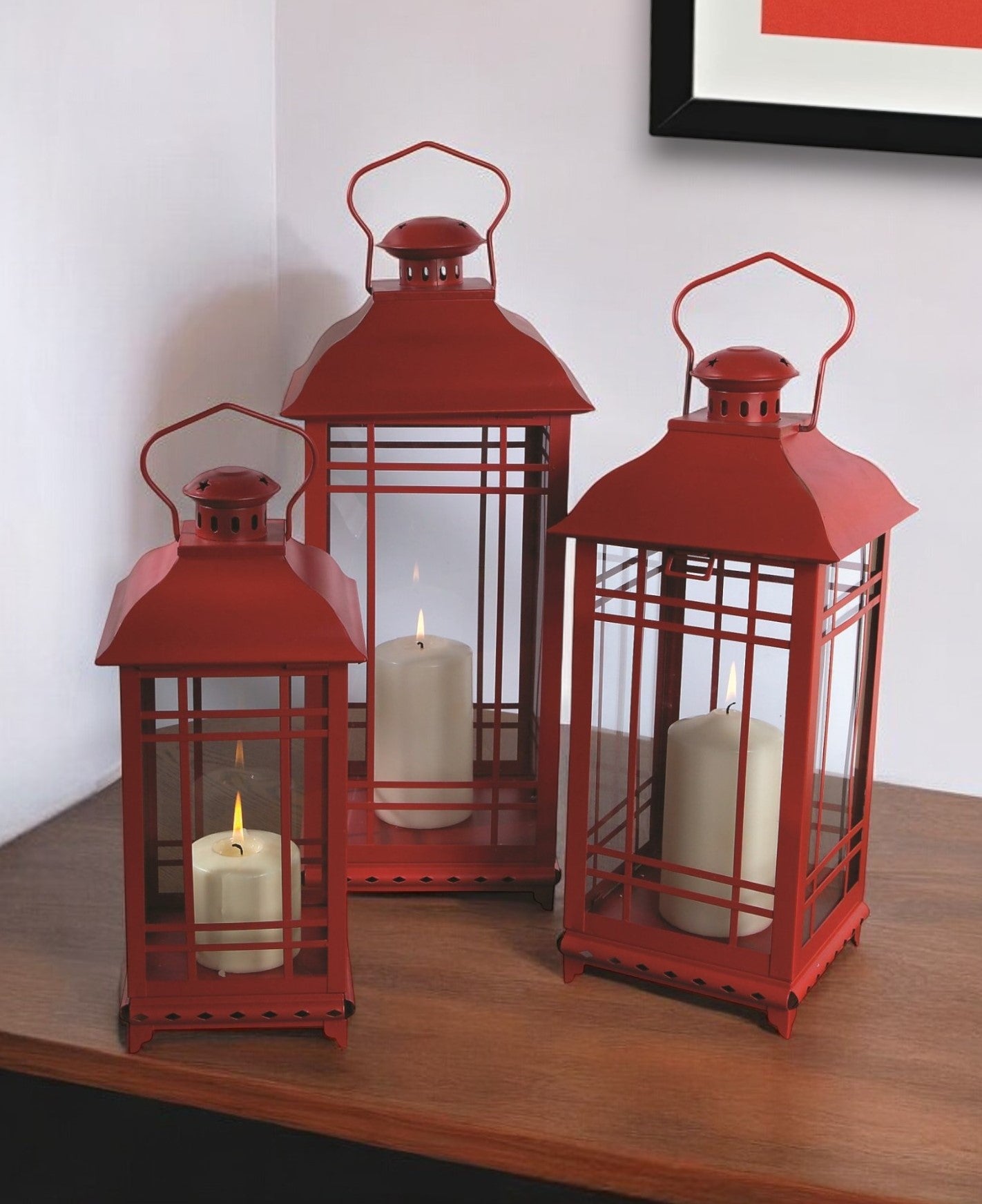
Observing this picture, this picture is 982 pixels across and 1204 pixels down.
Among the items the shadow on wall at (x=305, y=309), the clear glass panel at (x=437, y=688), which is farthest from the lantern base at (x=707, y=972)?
the shadow on wall at (x=305, y=309)

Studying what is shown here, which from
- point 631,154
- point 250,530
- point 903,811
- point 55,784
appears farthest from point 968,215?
point 55,784

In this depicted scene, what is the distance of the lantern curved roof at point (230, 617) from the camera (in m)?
0.67

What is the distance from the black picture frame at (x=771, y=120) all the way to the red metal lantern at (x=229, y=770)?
48cm

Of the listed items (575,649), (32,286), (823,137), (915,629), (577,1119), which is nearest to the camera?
(577,1119)

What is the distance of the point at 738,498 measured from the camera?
0.71 meters

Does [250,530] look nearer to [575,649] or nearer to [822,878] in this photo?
[575,649]

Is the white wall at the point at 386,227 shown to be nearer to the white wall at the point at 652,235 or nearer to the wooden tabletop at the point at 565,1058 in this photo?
the white wall at the point at 652,235

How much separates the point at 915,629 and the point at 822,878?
411 millimetres

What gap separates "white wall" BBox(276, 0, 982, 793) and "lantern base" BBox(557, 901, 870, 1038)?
1.28 ft

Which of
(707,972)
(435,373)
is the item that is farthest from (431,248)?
(707,972)

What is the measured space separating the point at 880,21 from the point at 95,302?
61 cm

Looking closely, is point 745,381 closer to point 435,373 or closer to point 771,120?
point 435,373

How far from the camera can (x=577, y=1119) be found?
681 mm

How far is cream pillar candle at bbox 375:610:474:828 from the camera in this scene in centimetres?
88
